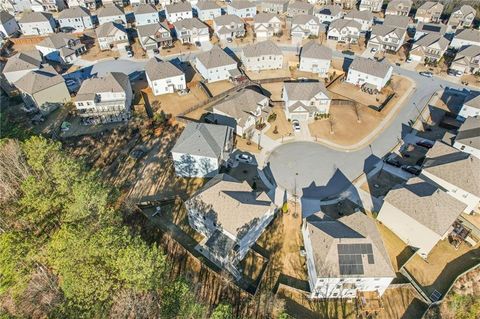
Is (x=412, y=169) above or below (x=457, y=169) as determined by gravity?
below

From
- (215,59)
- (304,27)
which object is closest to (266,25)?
(304,27)

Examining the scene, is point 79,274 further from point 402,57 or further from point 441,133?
point 402,57

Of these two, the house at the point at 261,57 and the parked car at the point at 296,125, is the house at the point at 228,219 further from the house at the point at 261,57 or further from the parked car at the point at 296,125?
the house at the point at 261,57

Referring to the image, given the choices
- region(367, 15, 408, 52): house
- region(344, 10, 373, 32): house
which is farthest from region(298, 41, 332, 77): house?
region(344, 10, 373, 32): house

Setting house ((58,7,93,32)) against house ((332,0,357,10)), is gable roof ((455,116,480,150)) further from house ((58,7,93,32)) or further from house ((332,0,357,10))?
house ((58,7,93,32))

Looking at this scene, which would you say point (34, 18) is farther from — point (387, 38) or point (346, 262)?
point (346, 262)

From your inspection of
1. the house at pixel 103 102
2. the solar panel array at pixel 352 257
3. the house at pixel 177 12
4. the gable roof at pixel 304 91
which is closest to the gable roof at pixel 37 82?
the house at pixel 103 102
